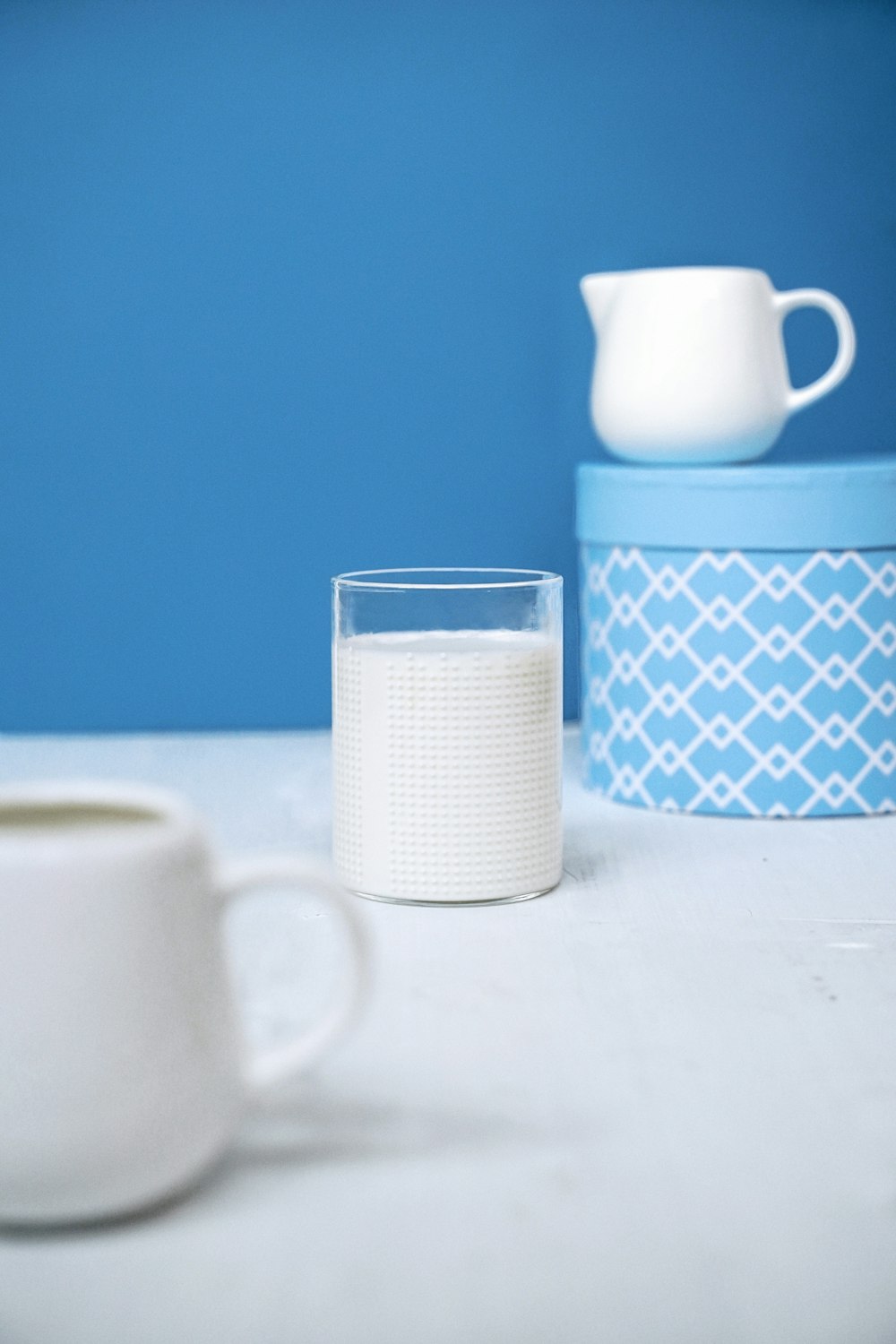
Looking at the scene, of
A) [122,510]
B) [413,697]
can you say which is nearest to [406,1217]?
[413,697]

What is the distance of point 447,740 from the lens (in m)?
0.69

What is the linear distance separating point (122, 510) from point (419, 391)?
0.22 meters

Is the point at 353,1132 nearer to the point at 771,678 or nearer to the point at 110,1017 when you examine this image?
the point at 110,1017

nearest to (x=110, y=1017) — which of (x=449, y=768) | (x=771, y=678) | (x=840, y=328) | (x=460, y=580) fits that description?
(x=449, y=768)

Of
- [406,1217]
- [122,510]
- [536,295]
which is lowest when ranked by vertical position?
[406,1217]

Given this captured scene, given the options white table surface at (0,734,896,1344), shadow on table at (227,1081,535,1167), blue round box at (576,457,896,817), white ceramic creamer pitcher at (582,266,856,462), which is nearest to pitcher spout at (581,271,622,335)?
white ceramic creamer pitcher at (582,266,856,462)

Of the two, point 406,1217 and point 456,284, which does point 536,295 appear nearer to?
point 456,284

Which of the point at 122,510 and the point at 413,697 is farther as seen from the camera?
the point at 122,510

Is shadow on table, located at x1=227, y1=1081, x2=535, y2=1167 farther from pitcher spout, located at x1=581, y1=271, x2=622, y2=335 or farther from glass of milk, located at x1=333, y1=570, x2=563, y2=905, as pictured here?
pitcher spout, located at x1=581, y1=271, x2=622, y2=335

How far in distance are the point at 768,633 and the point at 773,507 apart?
0.07 meters

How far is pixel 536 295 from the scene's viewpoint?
1091 mm

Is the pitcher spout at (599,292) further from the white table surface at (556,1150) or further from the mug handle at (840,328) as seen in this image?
the white table surface at (556,1150)

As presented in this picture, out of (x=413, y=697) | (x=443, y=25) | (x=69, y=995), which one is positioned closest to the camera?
(x=69, y=995)

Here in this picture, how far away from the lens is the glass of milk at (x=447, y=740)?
69 cm
